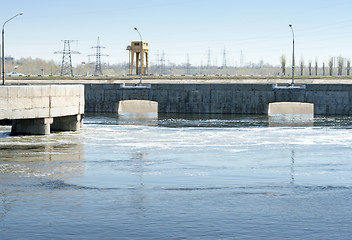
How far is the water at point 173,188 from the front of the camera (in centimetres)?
1478

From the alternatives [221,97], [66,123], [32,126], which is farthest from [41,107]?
[221,97]

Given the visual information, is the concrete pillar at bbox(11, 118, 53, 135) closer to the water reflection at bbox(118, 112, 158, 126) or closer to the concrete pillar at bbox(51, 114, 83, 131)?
the concrete pillar at bbox(51, 114, 83, 131)

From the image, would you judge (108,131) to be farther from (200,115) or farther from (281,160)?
(200,115)

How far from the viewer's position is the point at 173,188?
1988 centimetres

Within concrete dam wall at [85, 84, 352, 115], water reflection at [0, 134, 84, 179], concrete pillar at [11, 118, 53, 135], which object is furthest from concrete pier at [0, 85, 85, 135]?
concrete dam wall at [85, 84, 352, 115]

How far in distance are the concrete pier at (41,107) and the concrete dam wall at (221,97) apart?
2629 centimetres

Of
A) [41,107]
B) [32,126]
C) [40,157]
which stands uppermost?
[41,107]

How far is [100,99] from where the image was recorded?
231 feet

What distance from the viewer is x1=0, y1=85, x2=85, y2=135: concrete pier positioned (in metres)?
33.7

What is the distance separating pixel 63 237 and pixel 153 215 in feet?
9.42

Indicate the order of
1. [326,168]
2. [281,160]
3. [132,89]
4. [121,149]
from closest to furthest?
[326,168] → [281,160] → [121,149] → [132,89]

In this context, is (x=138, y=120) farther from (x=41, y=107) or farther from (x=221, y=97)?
(x=41, y=107)

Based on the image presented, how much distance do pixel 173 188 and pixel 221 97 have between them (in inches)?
1872

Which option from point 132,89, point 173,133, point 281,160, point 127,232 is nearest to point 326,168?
point 281,160
